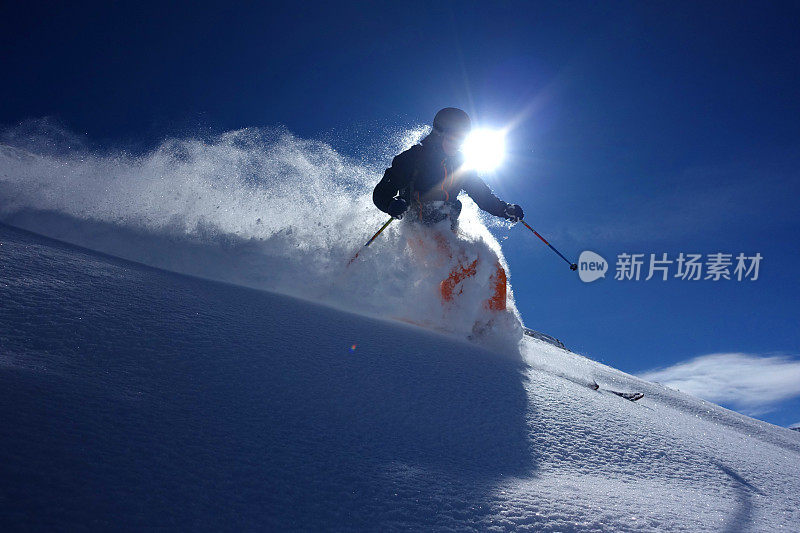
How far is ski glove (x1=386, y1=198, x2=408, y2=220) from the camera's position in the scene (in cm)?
467

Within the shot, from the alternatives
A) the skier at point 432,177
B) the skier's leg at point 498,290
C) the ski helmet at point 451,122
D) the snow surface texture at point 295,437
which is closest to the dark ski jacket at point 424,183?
the skier at point 432,177

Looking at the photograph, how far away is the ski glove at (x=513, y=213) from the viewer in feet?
18.1

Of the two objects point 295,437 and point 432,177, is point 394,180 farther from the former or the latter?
point 295,437

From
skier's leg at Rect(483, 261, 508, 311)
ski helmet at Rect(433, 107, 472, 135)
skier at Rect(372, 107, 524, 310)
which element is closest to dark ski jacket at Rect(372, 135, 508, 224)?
skier at Rect(372, 107, 524, 310)

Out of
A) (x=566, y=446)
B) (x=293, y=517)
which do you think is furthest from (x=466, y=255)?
(x=293, y=517)

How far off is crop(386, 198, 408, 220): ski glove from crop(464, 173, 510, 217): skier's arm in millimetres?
1334

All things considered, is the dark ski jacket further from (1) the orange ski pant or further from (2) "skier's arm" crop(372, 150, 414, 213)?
(1) the orange ski pant

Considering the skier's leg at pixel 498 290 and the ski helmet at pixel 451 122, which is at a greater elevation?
the ski helmet at pixel 451 122

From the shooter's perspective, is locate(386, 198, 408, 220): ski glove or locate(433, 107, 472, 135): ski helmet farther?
locate(433, 107, 472, 135): ski helmet

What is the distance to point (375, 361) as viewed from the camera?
230cm

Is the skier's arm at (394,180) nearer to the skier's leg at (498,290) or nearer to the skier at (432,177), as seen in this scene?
the skier at (432,177)

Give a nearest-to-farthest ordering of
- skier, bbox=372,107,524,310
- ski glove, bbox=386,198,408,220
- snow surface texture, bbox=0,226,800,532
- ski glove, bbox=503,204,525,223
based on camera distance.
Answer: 1. snow surface texture, bbox=0,226,800,532
2. ski glove, bbox=386,198,408,220
3. skier, bbox=372,107,524,310
4. ski glove, bbox=503,204,525,223

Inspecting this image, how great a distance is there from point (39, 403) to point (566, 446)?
1.83m

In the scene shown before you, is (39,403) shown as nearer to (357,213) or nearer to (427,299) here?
(427,299)
